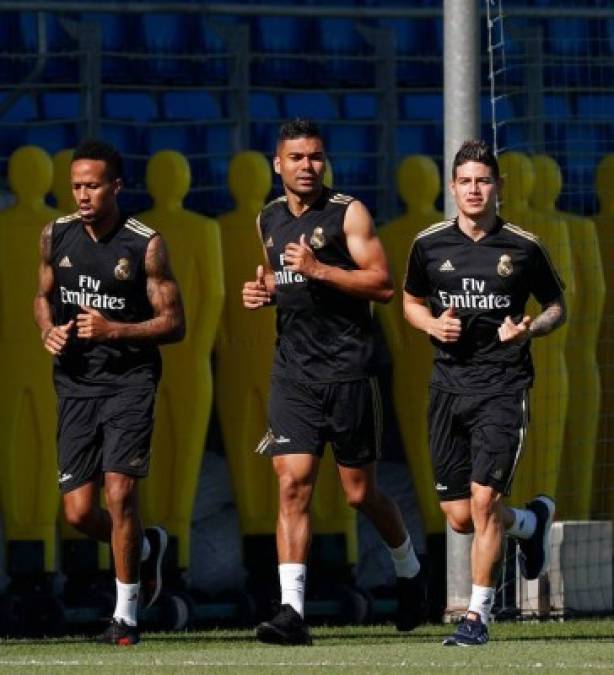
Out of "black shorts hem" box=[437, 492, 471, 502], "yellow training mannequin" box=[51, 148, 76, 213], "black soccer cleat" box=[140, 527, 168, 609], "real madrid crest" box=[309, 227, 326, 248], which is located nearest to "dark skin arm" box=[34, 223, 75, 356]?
"real madrid crest" box=[309, 227, 326, 248]

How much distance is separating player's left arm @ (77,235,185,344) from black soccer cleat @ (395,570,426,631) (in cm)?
152

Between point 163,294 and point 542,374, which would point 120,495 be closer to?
point 163,294

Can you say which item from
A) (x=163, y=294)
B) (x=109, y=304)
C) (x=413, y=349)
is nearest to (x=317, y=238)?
(x=163, y=294)

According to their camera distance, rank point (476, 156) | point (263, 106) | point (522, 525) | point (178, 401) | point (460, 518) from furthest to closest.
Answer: point (263, 106)
point (178, 401)
point (522, 525)
point (460, 518)
point (476, 156)

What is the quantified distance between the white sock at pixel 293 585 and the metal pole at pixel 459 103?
2.39 metres

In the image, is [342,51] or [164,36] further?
[342,51]

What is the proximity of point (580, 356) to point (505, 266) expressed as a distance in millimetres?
3173

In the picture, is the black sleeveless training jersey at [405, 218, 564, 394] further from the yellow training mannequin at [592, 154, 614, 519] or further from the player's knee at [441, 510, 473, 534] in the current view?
the yellow training mannequin at [592, 154, 614, 519]

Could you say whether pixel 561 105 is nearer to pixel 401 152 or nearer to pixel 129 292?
pixel 401 152

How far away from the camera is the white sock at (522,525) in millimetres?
10328

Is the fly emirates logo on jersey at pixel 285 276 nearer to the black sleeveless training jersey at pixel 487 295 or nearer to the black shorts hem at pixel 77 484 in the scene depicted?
the black sleeveless training jersey at pixel 487 295

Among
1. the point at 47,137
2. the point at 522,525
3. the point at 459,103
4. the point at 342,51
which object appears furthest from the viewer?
the point at 342,51

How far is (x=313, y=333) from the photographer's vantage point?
9578 mm

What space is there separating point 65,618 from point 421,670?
3.84 metres
